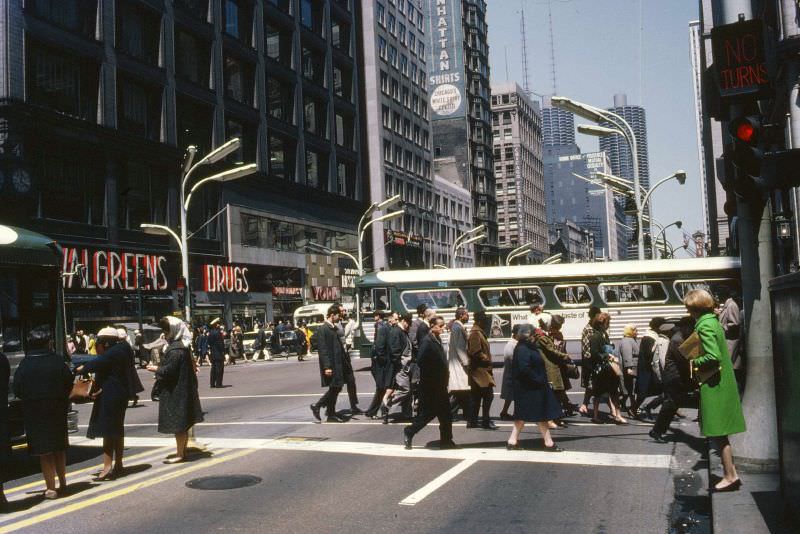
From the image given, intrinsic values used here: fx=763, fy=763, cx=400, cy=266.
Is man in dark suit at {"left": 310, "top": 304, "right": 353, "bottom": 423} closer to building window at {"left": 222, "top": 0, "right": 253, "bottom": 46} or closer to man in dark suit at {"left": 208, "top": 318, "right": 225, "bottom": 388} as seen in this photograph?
man in dark suit at {"left": 208, "top": 318, "right": 225, "bottom": 388}

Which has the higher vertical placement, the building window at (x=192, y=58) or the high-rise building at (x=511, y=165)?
the high-rise building at (x=511, y=165)

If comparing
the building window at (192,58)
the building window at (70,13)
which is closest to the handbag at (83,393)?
the building window at (70,13)

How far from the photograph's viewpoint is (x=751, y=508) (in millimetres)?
6285

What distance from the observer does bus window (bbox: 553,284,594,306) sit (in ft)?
83.4

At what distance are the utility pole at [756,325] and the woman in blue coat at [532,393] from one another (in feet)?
8.17

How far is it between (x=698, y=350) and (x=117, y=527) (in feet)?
18.5

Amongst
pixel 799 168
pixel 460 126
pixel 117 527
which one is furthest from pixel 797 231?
pixel 460 126

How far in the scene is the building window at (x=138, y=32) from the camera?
38688 mm

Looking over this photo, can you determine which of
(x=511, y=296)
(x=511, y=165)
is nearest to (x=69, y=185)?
(x=511, y=296)

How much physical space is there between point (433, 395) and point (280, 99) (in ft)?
152

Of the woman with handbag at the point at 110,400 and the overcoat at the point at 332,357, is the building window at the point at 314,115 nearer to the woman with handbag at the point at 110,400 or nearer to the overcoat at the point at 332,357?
the overcoat at the point at 332,357

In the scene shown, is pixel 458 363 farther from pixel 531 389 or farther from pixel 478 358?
pixel 531 389

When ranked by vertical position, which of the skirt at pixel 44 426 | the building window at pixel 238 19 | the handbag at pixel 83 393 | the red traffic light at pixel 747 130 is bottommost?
the skirt at pixel 44 426

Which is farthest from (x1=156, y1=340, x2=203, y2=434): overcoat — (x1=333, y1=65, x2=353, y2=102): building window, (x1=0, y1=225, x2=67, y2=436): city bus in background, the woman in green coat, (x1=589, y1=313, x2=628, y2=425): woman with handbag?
(x1=333, y1=65, x2=353, y2=102): building window
